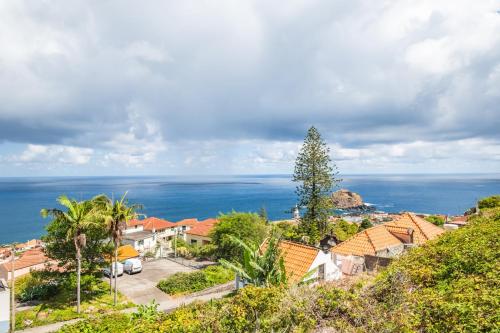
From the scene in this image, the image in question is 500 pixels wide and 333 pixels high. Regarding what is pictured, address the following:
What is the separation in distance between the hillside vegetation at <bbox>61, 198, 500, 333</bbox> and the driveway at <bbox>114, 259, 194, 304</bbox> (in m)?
14.9

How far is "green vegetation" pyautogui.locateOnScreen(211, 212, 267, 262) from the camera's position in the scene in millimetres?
33281

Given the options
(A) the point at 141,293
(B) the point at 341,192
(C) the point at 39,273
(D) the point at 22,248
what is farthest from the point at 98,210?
(B) the point at 341,192

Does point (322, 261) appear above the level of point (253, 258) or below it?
below

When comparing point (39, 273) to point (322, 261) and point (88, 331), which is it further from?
point (322, 261)

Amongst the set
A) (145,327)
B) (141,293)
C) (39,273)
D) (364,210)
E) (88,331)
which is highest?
(145,327)

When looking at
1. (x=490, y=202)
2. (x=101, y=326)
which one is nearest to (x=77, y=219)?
(x=101, y=326)

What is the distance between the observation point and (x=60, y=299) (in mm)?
21531

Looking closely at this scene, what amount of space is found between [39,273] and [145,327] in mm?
17393

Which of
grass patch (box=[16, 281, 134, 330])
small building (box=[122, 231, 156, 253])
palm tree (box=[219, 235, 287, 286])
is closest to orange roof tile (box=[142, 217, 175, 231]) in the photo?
small building (box=[122, 231, 156, 253])

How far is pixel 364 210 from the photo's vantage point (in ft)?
427

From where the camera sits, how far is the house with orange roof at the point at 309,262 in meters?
18.1

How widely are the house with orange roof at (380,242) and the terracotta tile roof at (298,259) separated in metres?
3.02

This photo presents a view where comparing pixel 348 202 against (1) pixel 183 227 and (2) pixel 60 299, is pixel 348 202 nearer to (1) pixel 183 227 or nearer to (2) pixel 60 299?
(1) pixel 183 227

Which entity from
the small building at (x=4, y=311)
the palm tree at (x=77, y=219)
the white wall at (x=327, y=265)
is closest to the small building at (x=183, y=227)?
the palm tree at (x=77, y=219)
